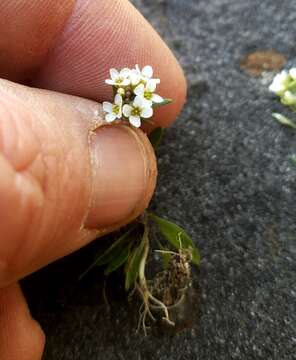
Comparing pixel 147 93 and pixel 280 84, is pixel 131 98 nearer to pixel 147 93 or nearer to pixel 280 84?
pixel 147 93

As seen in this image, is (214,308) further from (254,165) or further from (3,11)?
(3,11)

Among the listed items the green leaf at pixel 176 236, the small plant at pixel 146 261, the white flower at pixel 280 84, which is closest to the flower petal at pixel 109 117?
the small plant at pixel 146 261

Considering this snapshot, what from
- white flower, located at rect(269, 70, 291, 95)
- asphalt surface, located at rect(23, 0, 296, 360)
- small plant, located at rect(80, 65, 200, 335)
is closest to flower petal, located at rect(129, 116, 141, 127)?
small plant, located at rect(80, 65, 200, 335)

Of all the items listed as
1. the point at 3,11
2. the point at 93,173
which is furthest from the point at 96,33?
the point at 93,173

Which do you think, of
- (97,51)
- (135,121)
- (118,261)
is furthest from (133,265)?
(97,51)

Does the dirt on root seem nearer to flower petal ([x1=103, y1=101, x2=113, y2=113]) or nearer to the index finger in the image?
the index finger

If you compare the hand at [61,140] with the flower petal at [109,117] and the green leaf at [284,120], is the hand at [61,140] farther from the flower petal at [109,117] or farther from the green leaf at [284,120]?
the green leaf at [284,120]

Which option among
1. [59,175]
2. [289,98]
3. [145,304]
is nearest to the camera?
[59,175]
